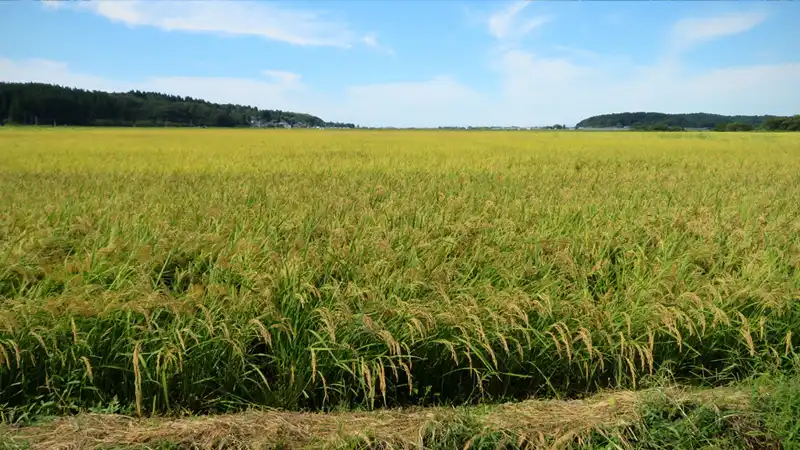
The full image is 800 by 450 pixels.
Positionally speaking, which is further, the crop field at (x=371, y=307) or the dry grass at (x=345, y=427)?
the crop field at (x=371, y=307)

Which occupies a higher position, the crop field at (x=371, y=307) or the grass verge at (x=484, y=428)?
the crop field at (x=371, y=307)

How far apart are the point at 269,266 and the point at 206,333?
0.74 meters

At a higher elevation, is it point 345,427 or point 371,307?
point 371,307

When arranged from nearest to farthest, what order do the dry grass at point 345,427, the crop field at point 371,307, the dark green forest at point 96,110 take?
the dry grass at point 345,427
the crop field at point 371,307
the dark green forest at point 96,110

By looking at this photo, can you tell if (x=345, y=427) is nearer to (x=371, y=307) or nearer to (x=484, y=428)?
(x=484, y=428)

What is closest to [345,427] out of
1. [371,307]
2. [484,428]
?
[484,428]

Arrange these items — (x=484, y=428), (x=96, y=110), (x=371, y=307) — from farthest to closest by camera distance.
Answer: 1. (x=96, y=110)
2. (x=371, y=307)
3. (x=484, y=428)

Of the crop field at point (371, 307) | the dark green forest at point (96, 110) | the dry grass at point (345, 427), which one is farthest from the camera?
the dark green forest at point (96, 110)

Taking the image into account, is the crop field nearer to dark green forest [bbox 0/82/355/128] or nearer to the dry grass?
the dry grass

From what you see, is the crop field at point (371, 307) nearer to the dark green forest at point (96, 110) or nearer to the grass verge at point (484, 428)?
the grass verge at point (484, 428)

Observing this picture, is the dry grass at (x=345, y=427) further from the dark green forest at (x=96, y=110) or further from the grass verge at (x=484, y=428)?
the dark green forest at (x=96, y=110)

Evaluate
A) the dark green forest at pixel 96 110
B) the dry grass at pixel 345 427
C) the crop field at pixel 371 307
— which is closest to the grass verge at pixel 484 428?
the dry grass at pixel 345 427

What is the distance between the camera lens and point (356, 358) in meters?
2.80

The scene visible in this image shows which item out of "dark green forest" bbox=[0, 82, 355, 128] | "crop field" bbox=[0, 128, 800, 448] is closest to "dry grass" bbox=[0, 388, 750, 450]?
"crop field" bbox=[0, 128, 800, 448]
